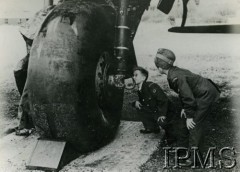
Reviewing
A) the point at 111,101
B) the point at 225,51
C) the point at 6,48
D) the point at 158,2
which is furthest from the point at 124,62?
the point at 6,48

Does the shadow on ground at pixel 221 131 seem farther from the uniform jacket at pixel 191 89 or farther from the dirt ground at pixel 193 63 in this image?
the uniform jacket at pixel 191 89

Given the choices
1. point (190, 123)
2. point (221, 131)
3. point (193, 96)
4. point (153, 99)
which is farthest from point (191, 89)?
point (221, 131)

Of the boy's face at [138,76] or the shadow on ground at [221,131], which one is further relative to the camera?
the boy's face at [138,76]

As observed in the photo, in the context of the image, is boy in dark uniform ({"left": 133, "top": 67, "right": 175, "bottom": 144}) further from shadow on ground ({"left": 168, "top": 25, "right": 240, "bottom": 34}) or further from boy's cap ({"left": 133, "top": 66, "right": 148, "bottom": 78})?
shadow on ground ({"left": 168, "top": 25, "right": 240, "bottom": 34})

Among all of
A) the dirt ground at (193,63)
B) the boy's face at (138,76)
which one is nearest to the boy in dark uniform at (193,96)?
the dirt ground at (193,63)

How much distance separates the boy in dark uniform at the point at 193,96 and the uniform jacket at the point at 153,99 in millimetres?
164

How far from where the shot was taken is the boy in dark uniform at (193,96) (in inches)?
66.4

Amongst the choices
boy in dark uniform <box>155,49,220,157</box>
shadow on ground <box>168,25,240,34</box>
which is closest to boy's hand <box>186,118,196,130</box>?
boy in dark uniform <box>155,49,220,157</box>

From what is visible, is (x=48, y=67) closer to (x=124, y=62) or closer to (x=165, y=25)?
(x=124, y=62)

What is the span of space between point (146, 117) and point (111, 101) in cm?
23

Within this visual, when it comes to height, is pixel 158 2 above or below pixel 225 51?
above

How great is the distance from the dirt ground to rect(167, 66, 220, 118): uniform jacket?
12 cm

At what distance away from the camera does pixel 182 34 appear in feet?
6.10

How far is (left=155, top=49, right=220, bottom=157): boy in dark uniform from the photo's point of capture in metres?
1.69
